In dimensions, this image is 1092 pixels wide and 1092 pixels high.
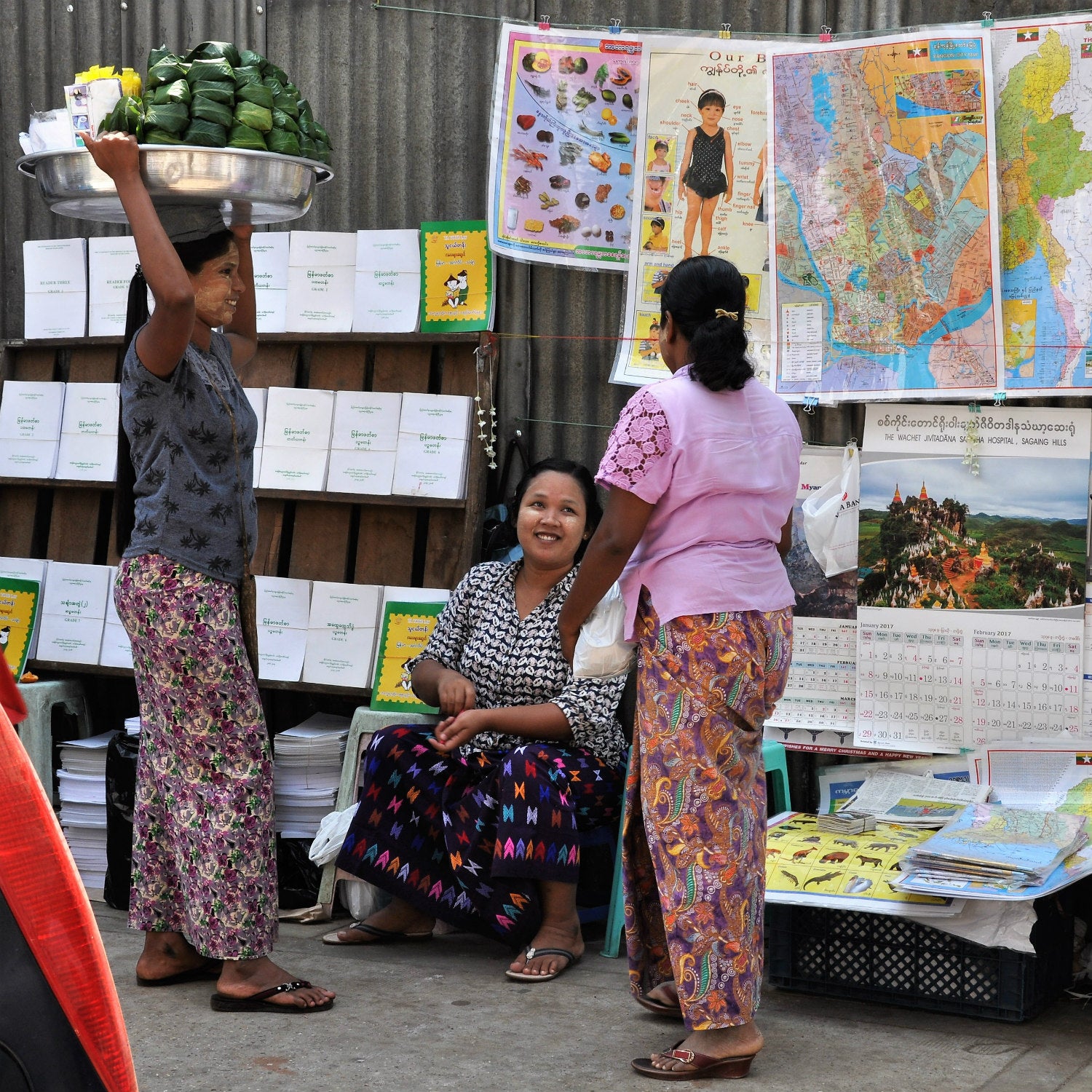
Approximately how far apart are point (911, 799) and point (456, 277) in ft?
6.58

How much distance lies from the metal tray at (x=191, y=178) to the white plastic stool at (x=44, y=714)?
1.81 meters

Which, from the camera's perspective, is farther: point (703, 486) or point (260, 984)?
point (260, 984)

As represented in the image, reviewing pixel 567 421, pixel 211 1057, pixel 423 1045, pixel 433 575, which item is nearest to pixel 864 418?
pixel 567 421

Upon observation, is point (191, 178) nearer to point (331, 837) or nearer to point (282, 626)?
point (282, 626)

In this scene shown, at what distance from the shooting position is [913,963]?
319cm

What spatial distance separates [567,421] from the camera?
14.1 ft

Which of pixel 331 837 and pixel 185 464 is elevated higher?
pixel 185 464

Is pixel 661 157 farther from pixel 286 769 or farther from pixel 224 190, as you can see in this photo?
pixel 286 769

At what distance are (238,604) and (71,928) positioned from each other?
1.80 metres

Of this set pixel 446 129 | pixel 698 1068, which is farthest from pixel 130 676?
pixel 698 1068

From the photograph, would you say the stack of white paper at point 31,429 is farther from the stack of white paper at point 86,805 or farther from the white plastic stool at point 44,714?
the stack of white paper at point 86,805

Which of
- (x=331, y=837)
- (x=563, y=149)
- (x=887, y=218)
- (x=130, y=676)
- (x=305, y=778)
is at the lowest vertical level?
(x=331, y=837)

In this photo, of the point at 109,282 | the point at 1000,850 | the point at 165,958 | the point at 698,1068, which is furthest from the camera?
the point at 109,282

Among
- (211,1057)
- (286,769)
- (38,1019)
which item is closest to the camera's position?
(38,1019)
